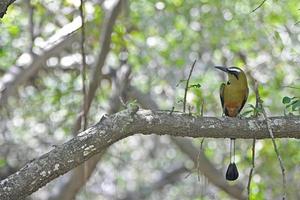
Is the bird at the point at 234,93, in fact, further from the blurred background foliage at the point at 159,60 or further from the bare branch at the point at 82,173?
the bare branch at the point at 82,173

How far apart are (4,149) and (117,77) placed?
1283 mm

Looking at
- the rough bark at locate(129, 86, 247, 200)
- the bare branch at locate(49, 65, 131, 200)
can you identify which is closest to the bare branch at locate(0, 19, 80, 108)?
the bare branch at locate(49, 65, 131, 200)

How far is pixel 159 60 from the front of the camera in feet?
22.4

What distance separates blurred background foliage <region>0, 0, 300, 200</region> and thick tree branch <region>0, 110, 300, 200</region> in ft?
8.69

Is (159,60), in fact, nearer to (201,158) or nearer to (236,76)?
(201,158)

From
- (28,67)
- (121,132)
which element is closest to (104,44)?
(28,67)

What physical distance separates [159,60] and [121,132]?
4.30 metres

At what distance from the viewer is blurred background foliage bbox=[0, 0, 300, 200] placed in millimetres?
5789

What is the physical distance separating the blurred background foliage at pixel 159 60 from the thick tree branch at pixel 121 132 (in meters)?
2.65

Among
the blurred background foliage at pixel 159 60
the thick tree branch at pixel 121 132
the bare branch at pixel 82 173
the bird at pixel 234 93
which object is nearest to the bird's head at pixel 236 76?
the bird at pixel 234 93

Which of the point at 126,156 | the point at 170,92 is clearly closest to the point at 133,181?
the point at 126,156

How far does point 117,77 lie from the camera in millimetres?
6137

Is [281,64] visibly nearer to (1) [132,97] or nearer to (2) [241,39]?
(2) [241,39]

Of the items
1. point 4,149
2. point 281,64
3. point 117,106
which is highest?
point 281,64
